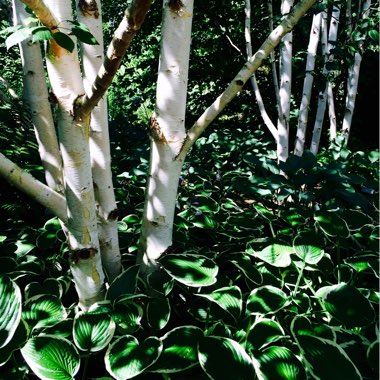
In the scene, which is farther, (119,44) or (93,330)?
(93,330)

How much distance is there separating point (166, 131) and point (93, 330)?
2.29 ft

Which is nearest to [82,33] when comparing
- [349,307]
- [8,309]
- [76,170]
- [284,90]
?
[76,170]

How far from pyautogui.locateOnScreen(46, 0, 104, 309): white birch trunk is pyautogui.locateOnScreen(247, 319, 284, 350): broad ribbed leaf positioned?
56 centimetres

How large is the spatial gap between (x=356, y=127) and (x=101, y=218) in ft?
20.4

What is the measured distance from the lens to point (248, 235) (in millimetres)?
1777

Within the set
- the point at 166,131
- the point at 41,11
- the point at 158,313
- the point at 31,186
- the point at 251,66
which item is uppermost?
the point at 41,11

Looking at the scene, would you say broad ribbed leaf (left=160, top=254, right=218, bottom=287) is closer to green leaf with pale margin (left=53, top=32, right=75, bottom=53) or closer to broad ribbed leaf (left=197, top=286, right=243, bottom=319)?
broad ribbed leaf (left=197, top=286, right=243, bottom=319)

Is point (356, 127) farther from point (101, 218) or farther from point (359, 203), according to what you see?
point (101, 218)

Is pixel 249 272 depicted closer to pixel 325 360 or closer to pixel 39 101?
pixel 325 360

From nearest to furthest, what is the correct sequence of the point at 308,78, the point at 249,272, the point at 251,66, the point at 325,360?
the point at 325,360 → the point at 251,66 → the point at 249,272 → the point at 308,78

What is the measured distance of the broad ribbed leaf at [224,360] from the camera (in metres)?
0.98

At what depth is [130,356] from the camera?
3.50ft

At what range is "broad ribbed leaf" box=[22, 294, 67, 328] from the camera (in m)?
1.19

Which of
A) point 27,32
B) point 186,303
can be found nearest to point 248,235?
point 186,303
